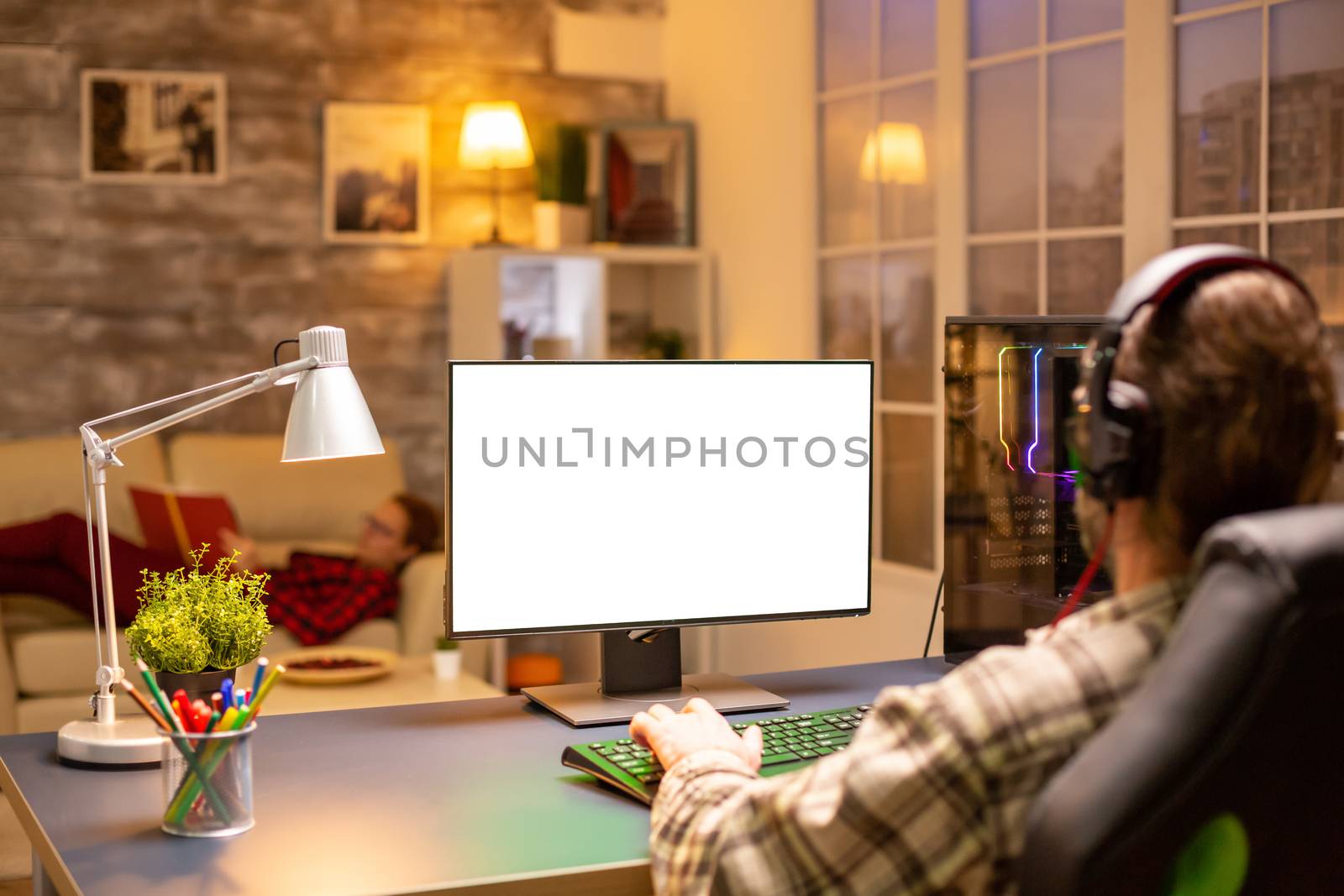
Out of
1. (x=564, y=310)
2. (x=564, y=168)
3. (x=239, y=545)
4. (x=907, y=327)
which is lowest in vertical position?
(x=239, y=545)

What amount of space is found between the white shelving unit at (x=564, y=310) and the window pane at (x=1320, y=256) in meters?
2.36

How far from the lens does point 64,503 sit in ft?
14.2

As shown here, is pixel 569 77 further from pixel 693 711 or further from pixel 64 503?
pixel 693 711

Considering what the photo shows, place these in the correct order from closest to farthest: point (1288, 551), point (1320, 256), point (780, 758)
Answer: point (1288, 551) → point (780, 758) → point (1320, 256)

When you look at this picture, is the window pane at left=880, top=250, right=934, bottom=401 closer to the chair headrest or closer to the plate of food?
the plate of food

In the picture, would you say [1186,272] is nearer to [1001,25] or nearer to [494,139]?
[1001,25]

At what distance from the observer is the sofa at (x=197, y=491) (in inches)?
152

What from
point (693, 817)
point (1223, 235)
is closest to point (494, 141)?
point (1223, 235)

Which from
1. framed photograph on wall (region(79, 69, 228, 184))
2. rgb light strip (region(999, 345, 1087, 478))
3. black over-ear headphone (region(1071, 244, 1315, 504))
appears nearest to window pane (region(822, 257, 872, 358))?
framed photograph on wall (region(79, 69, 228, 184))

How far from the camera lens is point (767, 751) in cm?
151

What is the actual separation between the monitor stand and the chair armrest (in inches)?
97.1

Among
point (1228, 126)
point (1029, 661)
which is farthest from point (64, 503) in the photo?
point (1029, 661)

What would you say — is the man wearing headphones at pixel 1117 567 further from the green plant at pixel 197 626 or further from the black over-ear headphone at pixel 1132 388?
the green plant at pixel 197 626

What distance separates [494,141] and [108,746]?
3.60 meters
